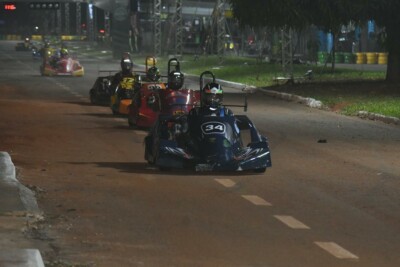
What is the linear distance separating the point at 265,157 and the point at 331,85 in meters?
25.6

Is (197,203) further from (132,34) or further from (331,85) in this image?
(132,34)

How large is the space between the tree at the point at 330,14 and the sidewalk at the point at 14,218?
24.5 m

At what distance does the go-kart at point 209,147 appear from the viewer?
→ 17062 millimetres

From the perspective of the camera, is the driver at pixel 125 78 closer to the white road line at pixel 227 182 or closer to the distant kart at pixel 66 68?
the white road line at pixel 227 182

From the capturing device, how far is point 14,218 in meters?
12.3

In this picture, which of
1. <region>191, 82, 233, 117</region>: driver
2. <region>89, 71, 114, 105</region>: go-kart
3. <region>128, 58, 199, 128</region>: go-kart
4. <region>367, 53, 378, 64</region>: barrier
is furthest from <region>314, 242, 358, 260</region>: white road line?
<region>367, 53, 378, 64</region>: barrier

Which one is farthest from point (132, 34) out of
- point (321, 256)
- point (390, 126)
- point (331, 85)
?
point (321, 256)

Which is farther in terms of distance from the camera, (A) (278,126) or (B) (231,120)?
(A) (278,126)

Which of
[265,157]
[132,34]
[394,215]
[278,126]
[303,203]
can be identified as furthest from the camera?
[132,34]

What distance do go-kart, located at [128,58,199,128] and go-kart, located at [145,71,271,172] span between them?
558 centimetres

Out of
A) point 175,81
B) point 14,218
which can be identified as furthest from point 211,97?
point 175,81

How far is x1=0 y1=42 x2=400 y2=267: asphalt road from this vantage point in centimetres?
1104

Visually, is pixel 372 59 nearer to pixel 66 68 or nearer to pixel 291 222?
pixel 66 68

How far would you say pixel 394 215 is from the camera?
13555mm
